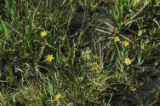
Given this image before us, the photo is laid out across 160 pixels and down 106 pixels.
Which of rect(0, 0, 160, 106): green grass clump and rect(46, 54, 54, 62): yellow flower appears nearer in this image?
rect(0, 0, 160, 106): green grass clump

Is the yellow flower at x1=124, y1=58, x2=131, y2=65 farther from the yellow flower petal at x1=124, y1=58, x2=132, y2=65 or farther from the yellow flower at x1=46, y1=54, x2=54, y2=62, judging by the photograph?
the yellow flower at x1=46, y1=54, x2=54, y2=62

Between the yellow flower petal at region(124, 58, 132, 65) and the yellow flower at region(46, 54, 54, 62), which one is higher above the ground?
the yellow flower at region(46, 54, 54, 62)

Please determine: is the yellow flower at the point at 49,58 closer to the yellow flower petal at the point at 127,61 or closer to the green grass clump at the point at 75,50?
the green grass clump at the point at 75,50

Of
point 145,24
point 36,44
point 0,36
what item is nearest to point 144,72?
point 145,24

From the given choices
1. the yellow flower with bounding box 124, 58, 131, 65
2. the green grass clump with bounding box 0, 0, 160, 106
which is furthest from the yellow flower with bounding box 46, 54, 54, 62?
the yellow flower with bounding box 124, 58, 131, 65

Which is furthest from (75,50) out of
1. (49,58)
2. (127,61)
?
(127,61)

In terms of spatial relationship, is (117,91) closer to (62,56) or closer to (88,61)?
(88,61)

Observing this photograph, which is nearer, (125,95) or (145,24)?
(125,95)

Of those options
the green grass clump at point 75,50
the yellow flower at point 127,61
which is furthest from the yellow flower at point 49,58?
the yellow flower at point 127,61

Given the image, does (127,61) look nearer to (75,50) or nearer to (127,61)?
(127,61)
